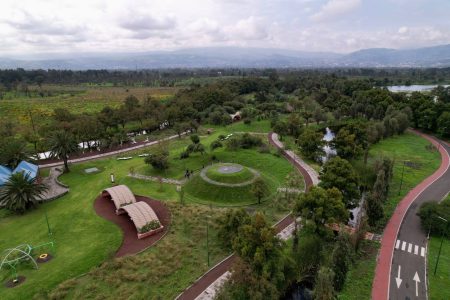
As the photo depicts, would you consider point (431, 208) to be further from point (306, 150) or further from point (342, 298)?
point (306, 150)

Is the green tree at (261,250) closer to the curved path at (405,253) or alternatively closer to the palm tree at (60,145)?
the curved path at (405,253)

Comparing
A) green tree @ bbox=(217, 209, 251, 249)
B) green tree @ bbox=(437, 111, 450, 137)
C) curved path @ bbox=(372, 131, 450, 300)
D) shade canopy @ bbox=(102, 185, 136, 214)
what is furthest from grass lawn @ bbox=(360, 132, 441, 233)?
shade canopy @ bbox=(102, 185, 136, 214)

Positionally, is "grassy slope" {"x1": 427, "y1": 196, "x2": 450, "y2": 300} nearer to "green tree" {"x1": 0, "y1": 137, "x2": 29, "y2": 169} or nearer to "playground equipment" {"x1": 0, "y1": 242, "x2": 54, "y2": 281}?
"playground equipment" {"x1": 0, "y1": 242, "x2": 54, "y2": 281}

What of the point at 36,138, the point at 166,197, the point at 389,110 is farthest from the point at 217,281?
the point at 389,110

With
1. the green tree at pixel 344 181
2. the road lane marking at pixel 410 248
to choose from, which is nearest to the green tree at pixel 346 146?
the green tree at pixel 344 181

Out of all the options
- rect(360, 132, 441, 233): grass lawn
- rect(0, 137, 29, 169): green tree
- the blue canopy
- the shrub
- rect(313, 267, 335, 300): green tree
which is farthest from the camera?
rect(0, 137, 29, 169): green tree

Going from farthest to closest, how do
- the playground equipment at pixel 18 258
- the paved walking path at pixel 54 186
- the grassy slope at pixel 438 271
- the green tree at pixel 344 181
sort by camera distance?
the paved walking path at pixel 54 186 → the green tree at pixel 344 181 → the playground equipment at pixel 18 258 → the grassy slope at pixel 438 271
